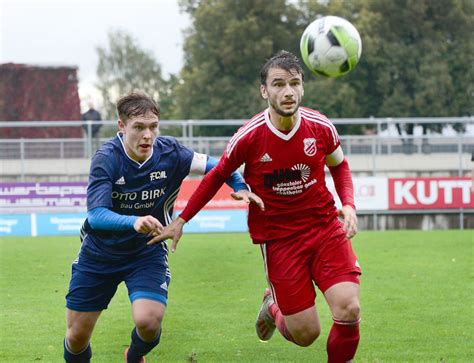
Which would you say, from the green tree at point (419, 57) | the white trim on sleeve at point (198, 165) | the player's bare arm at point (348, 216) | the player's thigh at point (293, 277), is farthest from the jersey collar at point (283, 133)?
the green tree at point (419, 57)

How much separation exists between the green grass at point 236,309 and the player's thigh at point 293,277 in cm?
107

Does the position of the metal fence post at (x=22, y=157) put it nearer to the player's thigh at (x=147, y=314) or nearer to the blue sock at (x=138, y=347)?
the blue sock at (x=138, y=347)

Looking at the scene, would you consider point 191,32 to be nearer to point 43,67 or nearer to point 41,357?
point 43,67

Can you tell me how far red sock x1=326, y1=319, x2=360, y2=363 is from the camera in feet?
22.2

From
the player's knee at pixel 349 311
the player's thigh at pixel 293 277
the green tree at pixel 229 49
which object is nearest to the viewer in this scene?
the player's knee at pixel 349 311

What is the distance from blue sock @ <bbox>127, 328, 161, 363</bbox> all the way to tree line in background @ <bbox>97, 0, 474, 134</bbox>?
32.9m

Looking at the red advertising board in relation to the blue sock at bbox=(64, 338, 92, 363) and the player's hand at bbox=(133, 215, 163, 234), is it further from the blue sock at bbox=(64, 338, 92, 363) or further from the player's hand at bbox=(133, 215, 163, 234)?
the player's hand at bbox=(133, 215, 163, 234)

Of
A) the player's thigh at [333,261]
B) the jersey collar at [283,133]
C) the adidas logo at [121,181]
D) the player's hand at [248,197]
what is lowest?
the player's thigh at [333,261]

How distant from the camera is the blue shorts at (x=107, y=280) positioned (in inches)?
277

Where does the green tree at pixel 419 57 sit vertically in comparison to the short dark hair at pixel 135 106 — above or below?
above

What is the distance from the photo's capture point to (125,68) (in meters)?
75.2

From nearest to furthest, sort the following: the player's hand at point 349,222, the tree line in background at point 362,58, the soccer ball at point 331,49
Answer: the player's hand at point 349,222, the soccer ball at point 331,49, the tree line in background at point 362,58

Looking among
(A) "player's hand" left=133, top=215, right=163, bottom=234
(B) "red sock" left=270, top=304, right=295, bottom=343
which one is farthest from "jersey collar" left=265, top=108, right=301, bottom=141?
(B) "red sock" left=270, top=304, right=295, bottom=343

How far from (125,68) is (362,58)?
37.2m
